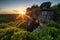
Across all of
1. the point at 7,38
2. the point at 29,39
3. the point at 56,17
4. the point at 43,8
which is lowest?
Answer: the point at 7,38

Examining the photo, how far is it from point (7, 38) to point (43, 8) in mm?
4980

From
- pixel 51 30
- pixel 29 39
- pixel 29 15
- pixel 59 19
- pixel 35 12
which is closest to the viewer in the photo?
pixel 29 39

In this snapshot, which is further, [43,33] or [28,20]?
[28,20]

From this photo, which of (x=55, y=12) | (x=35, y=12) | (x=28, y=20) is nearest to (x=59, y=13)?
(x=55, y=12)

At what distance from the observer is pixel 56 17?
522 inches

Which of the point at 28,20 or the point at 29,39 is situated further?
the point at 28,20

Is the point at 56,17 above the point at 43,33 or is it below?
above

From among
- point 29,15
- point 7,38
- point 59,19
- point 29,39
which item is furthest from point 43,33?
point 29,15

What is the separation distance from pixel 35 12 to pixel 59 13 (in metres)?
2.79

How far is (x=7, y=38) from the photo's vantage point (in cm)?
1055

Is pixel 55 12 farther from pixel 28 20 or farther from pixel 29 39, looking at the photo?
pixel 29 39

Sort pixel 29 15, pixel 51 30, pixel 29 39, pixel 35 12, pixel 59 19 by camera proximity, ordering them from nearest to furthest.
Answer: pixel 29 39
pixel 51 30
pixel 59 19
pixel 35 12
pixel 29 15

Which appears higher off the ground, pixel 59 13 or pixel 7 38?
pixel 59 13

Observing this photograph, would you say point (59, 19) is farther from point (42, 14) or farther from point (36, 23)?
point (36, 23)
